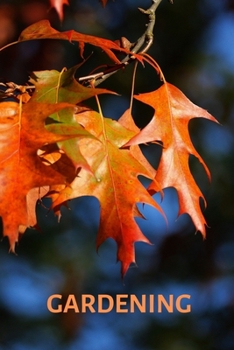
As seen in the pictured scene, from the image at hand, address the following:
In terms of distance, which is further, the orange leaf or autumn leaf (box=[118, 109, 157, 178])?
autumn leaf (box=[118, 109, 157, 178])

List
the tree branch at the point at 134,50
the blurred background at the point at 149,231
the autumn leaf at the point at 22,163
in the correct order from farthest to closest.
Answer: the blurred background at the point at 149,231 → the tree branch at the point at 134,50 → the autumn leaf at the point at 22,163

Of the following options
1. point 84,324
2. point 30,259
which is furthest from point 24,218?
point 84,324

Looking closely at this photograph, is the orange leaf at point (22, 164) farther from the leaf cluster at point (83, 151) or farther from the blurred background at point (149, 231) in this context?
the blurred background at point (149, 231)

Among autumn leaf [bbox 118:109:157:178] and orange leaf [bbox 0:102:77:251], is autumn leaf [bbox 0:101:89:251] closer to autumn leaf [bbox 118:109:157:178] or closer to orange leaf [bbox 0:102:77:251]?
orange leaf [bbox 0:102:77:251]

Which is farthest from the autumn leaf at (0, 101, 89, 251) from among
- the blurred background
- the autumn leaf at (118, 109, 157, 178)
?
the blurred background

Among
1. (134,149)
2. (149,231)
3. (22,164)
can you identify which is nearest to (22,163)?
(22,164)

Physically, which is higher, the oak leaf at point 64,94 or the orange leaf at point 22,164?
the oak leaf at point 64,94

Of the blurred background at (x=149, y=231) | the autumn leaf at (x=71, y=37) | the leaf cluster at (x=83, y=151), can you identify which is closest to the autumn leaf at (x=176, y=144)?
the leaf cluster at (x=83, y=151)
